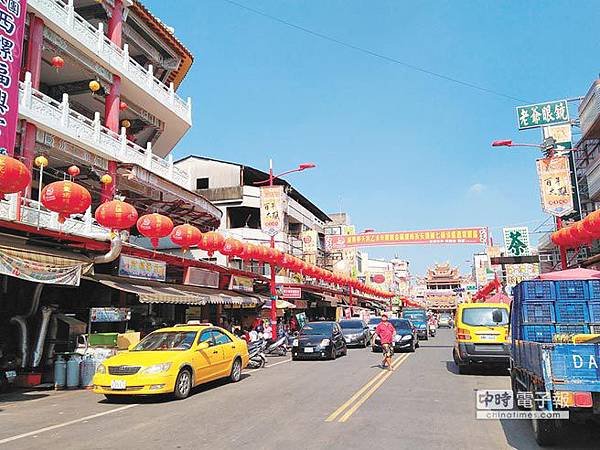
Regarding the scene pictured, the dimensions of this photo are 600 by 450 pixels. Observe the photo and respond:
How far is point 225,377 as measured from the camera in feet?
42.7

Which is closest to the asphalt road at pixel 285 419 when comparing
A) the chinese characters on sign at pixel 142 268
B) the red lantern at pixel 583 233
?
the chinese characters on sign at pixel 142 268

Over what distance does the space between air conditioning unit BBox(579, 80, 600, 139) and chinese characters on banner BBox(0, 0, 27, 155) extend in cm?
2296

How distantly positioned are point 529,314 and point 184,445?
6.16 m

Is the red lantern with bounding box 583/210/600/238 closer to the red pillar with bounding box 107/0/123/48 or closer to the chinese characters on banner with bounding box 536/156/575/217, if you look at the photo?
the chinese characters on banner with bounding box 536/156/575/217

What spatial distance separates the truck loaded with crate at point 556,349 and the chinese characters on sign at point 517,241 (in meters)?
Answer: 21.9

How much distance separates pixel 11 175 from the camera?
969 cm

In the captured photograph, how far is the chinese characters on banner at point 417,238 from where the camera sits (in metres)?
30.0

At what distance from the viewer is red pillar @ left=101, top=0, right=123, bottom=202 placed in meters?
19.9

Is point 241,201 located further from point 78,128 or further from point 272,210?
point 78,128

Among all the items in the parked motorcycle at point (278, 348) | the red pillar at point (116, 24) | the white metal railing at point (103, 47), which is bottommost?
the parked motorcycle at point (278, 348)

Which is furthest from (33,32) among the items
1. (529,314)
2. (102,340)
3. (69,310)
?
(529,314)

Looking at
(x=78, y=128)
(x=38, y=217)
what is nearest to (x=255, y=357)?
(x=38, y=217)

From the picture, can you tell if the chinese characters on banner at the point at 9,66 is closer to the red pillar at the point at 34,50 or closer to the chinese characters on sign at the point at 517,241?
the red pillar at the point at 34,50

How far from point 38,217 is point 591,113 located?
24221mm
